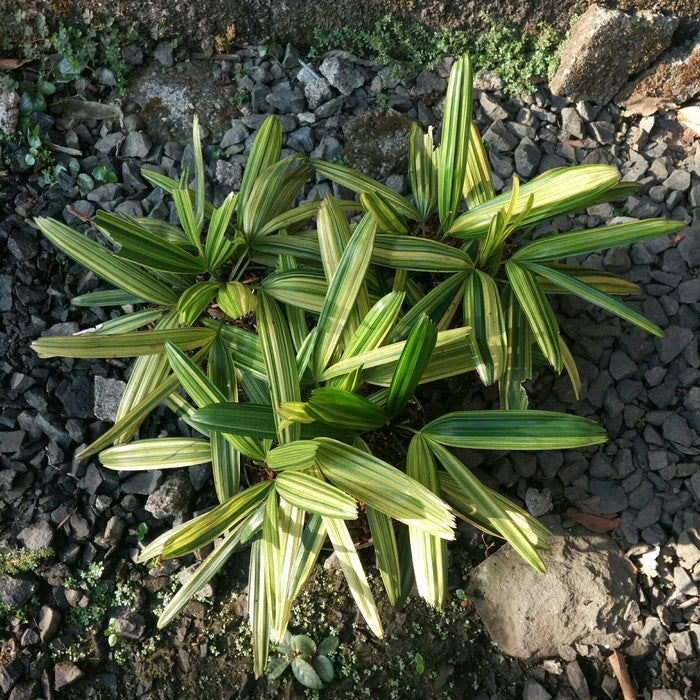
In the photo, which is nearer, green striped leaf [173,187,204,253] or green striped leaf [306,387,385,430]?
green striped leaf [306,387,385,430]

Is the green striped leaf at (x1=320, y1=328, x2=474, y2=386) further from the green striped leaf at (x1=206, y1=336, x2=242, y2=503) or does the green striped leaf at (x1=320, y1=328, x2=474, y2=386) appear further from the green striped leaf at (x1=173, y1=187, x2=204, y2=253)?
the green striped leaf at (x1=173, y1=187, x2=204, y2=253)

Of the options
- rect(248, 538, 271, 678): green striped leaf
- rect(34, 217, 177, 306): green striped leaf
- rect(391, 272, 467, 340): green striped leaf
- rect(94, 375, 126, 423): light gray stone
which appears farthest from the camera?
rect(94, 375, 126, 423): light gray stone

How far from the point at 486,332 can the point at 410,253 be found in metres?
0.27

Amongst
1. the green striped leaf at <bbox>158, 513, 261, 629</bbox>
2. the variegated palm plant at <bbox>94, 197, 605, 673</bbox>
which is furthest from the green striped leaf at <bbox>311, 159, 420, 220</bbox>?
the green striped leaf at <bbox>158, 513, 261, 629</bbox>

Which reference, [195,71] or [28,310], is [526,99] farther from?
[28,310]

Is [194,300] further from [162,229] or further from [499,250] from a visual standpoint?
[499,250]

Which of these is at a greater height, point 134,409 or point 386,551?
point 134,409

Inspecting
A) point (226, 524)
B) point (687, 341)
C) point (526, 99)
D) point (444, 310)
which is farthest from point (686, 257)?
point (226, 524)

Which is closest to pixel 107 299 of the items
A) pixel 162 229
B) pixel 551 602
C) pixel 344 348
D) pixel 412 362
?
pixel 162 229

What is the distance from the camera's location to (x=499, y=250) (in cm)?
182

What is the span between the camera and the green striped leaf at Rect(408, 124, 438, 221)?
190 centimetres

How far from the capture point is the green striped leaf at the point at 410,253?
168 centimetres

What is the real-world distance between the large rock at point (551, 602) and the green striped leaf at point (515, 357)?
554 millimetres

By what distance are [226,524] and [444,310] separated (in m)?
0.78
